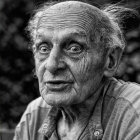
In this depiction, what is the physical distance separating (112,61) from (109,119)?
38 cm

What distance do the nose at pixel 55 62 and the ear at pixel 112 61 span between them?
0.34 m

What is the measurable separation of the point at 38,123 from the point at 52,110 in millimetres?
164

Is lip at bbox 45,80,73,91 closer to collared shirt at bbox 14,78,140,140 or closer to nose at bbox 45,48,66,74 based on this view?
nose at bbox 45,48,66,74

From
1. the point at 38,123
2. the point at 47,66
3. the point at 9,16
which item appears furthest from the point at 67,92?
the point at 9,16

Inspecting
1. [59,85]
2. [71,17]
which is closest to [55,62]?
[59,85]

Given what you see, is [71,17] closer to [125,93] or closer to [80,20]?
[80,20]

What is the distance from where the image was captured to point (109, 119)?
2639 mm

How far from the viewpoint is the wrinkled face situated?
8.36ft

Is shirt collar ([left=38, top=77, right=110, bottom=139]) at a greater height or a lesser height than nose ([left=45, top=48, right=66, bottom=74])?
lesser

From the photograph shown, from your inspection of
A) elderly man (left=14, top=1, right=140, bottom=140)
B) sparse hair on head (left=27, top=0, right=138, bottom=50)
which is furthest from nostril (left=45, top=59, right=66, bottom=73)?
sparse hair on head (left=27, top=0, right=138, bottom=50)

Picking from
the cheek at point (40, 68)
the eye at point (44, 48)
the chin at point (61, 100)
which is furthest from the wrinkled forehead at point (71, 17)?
the chin at point (61, 100)

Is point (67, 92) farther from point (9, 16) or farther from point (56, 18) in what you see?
point (9, 16)

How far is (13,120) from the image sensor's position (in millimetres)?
5566

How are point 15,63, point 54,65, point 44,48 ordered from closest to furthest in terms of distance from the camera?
point 54,65 < point 44,48 < point 15,63
